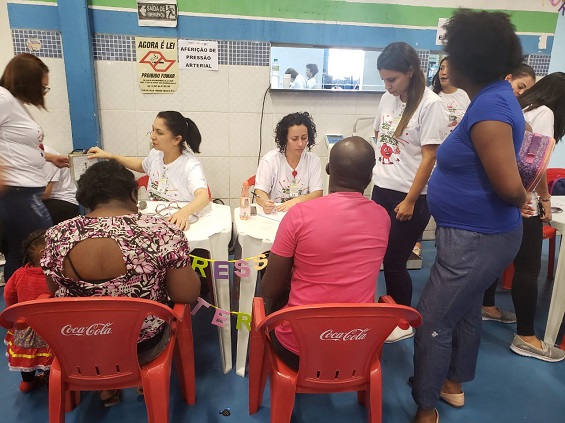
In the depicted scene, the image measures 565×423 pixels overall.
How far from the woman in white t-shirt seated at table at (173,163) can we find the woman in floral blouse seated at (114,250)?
87 centimetres

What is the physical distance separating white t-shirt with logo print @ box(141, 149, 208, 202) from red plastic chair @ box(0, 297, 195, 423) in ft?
3.36

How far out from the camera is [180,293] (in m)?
1.50

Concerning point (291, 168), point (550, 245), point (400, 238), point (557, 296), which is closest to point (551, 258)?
point (550, 245)

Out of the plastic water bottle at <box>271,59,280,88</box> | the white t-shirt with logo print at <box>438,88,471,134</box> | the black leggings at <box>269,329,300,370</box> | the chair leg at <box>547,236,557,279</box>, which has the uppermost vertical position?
the plastic water bottle at <box>271,59,280,88</box>

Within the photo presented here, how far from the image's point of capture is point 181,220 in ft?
6.57

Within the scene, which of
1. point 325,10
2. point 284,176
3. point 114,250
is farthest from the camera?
point 325,10

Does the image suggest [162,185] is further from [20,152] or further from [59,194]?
[59,194]

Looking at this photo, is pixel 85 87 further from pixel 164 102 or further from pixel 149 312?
pixel 149 312

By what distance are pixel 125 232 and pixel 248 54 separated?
252 cm

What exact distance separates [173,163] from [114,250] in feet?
4.22

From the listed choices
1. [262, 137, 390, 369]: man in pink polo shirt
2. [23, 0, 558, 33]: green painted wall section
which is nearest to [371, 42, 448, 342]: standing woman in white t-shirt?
[262, 137, 390, 369]: man in pink polo shirt

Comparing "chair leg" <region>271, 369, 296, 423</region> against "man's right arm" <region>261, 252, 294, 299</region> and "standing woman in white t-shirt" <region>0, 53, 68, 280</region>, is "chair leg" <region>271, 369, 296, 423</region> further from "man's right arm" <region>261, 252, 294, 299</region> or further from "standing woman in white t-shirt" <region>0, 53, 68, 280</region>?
"standing woman in white t-shirt" <region>0, 53, 68, 280</region>

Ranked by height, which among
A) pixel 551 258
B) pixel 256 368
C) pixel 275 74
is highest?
pixel 275 74

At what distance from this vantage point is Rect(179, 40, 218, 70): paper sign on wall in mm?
3312
